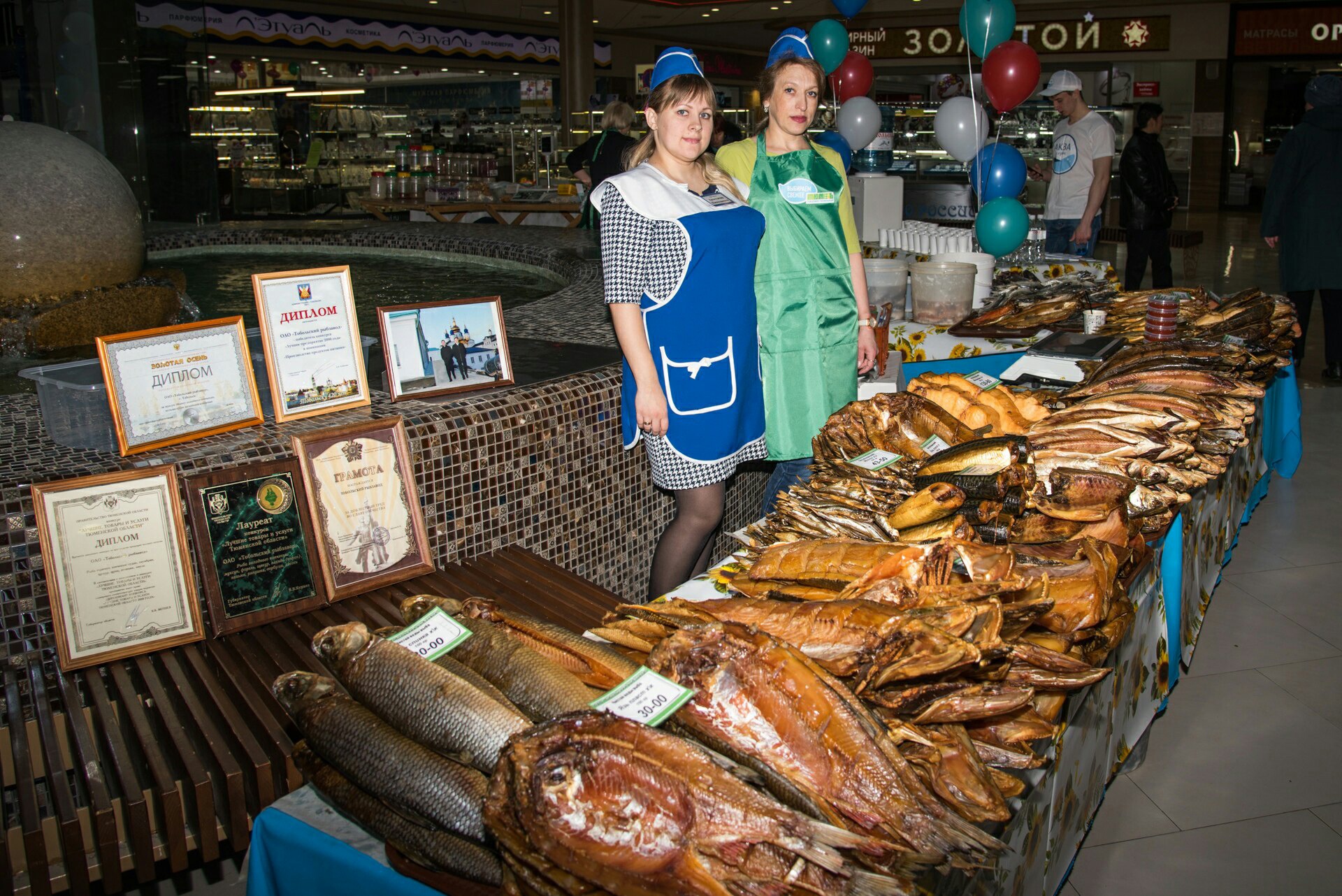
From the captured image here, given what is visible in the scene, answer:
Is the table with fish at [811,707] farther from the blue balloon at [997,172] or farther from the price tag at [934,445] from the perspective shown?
the blue balloon at [997,172]

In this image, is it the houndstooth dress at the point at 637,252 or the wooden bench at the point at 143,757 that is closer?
the wooden bench at the point at 143,757

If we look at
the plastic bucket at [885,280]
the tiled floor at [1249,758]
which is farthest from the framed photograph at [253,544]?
the plastic bucket at [885,280]

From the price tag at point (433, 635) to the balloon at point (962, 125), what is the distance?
5181 mm

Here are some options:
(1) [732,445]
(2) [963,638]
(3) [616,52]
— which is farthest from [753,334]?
(3) [616,52]

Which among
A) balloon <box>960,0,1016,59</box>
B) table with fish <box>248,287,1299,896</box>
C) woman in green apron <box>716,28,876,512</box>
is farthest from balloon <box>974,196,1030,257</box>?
table with fish <box>248,287,1299,896</box>

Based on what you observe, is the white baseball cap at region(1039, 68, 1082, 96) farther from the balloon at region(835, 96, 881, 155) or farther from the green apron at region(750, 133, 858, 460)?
the green apron at region(750, 133, 858, 460)

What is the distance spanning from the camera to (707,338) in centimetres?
250

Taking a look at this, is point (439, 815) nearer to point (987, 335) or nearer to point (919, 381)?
point (919, 381)

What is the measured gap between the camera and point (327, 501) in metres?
2.19

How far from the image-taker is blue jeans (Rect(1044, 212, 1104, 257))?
6.97 metres

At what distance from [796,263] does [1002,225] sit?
9.35ft

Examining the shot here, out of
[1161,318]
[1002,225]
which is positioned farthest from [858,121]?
[1161,318]

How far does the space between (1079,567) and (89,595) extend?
1.79m

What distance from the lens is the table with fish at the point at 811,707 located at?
1.03 metres
